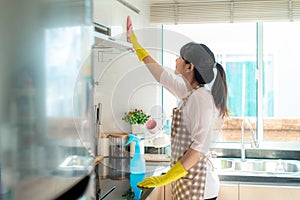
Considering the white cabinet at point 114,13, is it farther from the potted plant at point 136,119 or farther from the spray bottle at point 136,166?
the spray bottle at point 136,166

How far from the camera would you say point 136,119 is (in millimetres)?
2193

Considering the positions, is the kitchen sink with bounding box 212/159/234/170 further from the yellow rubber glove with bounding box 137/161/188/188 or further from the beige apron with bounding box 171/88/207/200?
the yellow rubber glove with bounding box 137/161/188/188

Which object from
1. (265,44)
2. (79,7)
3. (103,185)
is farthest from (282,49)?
(79,7)

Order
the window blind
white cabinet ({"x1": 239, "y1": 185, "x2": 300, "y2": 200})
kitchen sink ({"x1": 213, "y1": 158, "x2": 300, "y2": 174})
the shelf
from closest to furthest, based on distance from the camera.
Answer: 1. the shelf
2. white cabinet ({"x1": 239, "y1": 185, "x2": 300, "y2": 200})
3. kitchen sink ({"x1": 213, "y1": 158, "x2": 300, "y2": 174})
4. the window blind

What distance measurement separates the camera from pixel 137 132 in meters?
2.24

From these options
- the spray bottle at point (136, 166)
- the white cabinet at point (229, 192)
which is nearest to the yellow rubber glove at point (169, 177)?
the spray bottle at point (136, 166)

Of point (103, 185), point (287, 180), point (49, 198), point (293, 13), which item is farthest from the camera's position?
point (293, 13)

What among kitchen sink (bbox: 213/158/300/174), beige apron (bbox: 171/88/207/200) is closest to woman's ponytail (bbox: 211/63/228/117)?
beige apron (bbox: 171/88/207/200)

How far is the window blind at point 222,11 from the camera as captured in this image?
10.2ft

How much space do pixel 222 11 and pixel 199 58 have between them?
57.2 inches

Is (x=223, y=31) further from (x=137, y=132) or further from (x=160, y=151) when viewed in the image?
(x=137, y=132)

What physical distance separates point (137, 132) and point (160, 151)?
0.42m

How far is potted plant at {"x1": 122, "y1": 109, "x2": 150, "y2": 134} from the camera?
2.16 metres

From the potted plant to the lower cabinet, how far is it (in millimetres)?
702
